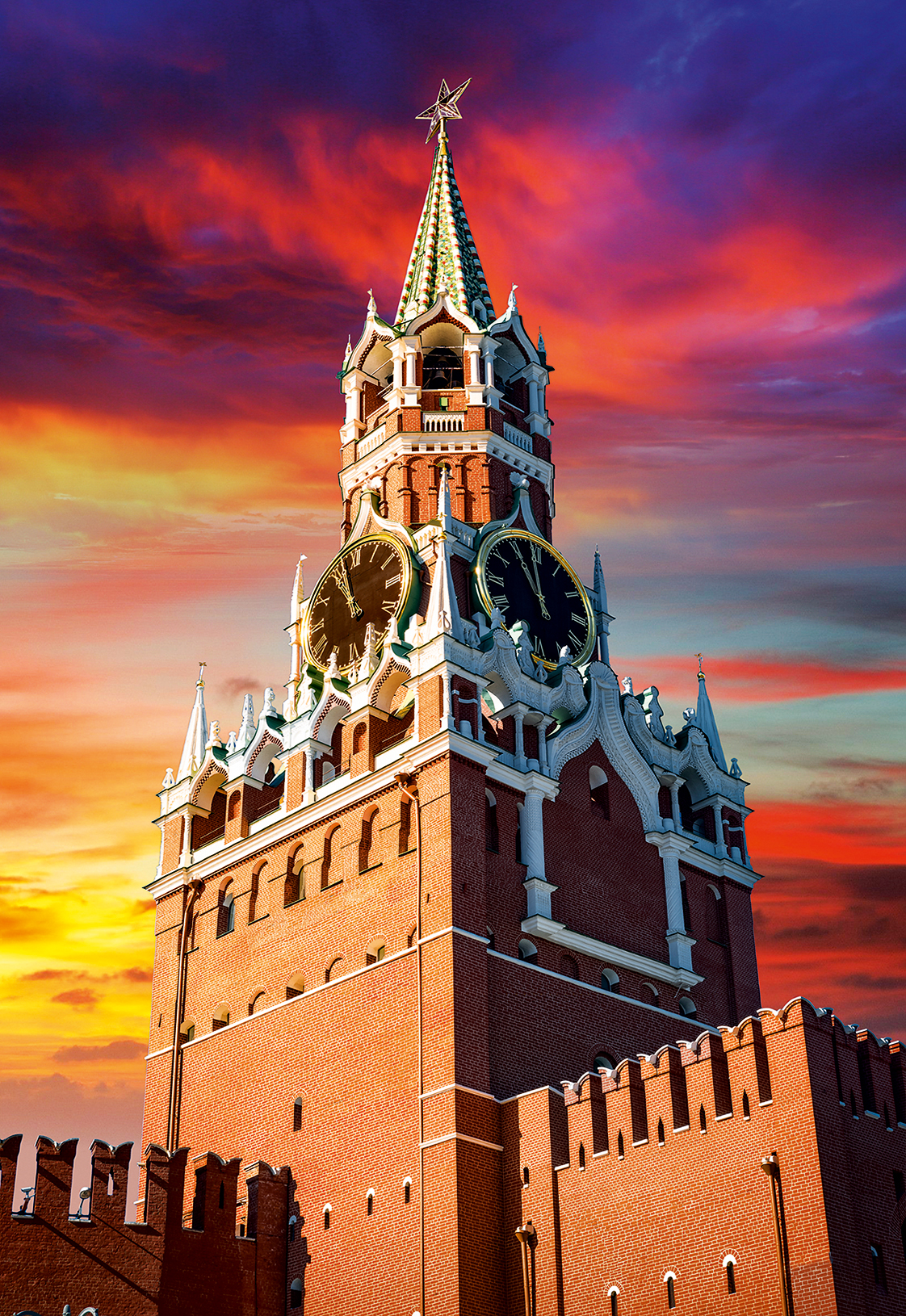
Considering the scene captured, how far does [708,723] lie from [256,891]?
17.4 meters

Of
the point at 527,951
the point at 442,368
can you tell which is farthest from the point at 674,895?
the point at 442,368

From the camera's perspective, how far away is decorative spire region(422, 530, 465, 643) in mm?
51688

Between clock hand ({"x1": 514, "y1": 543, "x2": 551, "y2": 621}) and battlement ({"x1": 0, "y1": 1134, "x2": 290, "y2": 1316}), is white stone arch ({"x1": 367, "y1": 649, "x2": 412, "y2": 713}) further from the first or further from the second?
battlement ({"x1": 0, "y1": 1134, "x2": 290, "y2": 1316})

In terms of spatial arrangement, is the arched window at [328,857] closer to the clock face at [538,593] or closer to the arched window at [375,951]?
the arched window at [375,951]

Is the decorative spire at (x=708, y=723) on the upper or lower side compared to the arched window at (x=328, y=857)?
upper

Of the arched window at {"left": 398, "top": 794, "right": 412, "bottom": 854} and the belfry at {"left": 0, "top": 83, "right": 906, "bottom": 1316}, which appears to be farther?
the arched window at {"left": 398, "top": 794, "right": 412, "bottom": 854}

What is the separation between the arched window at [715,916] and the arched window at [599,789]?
5381 millimetres

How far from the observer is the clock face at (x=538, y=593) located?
186ft

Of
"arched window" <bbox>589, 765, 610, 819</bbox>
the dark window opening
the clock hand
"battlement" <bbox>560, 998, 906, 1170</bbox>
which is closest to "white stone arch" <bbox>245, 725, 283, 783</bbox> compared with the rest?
the clock hand

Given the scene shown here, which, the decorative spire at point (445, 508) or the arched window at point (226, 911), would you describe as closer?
the arched window at point (226, 911)

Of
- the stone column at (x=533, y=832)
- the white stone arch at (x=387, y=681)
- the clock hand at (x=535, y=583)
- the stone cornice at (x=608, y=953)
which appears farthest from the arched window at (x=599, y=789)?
the white stone arch at (x=387, y=681)

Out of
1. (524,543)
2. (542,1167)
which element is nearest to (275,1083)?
(542,1167)

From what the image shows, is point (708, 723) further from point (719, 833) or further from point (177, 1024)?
point (177, 1024)

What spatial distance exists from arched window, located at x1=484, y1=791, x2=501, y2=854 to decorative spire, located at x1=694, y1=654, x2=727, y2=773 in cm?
1228
